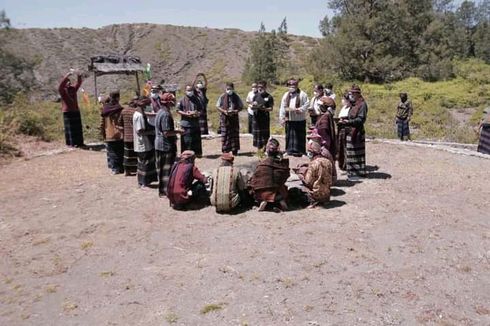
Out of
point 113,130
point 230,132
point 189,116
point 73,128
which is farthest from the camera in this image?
point 73,128

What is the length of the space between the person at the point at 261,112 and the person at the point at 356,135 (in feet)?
9.03

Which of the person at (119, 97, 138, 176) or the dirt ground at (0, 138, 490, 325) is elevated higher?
the person at (119, 97, 138, 176)

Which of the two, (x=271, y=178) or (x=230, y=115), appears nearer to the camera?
(x=271, y=178)

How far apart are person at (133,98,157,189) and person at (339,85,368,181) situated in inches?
137

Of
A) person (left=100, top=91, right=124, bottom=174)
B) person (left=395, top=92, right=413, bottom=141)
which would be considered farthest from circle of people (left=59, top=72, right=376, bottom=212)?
person (left=395, top=92, right=413, bottom=141)

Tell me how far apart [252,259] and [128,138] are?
4.64 m

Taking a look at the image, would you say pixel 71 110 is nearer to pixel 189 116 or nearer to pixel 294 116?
pixel 189 116

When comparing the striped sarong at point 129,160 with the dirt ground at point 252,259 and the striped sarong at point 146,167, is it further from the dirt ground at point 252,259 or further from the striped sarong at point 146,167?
the dirt ground at point 252,259

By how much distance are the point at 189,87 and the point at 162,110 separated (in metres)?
2.61

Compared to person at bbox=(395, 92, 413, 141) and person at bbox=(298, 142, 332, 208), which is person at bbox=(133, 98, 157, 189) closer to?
person at bbox=(298, 142, 332, 208)

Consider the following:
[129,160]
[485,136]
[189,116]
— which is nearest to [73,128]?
[129,160]

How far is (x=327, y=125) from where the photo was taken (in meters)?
8.23

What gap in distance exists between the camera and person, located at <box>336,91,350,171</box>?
868 cm

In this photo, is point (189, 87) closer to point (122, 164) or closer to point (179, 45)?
point (122, 164)
